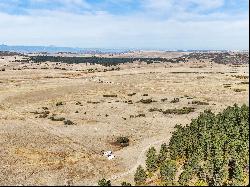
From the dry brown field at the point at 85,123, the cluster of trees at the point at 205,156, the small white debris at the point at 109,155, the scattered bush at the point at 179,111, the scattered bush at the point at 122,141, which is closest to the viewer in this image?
the cluster of trees at the point at 205,156

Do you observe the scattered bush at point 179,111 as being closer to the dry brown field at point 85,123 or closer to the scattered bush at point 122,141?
the dry brown field at point 85,123

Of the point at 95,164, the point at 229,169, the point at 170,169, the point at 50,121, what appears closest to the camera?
the point at 170,169

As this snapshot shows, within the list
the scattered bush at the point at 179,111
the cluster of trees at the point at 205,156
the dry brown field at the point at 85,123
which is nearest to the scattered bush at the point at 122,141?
the dry brown field at the point at 85,123

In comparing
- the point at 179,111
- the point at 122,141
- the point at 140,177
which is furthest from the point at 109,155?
the point at 179,111

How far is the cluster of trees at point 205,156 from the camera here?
39.1 metres

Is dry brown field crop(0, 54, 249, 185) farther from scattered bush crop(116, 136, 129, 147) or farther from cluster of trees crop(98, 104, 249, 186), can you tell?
cluster of trees crop(98, 104, 249, 186)

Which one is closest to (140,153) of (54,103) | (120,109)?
(120,109)

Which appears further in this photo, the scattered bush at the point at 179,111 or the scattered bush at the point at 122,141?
the scattered bush at the point at 179,111

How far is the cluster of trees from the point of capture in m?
39.1

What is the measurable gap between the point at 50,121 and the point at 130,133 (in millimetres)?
16055

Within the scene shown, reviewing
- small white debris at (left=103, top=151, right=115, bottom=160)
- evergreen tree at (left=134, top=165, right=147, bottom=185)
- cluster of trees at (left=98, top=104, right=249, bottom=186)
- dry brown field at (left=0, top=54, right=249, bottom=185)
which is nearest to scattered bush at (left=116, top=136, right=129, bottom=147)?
dry brown field at (left=0, top=54, right=249, bottom=185)

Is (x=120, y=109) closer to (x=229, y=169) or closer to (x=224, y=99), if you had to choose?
(x=224, y=99)

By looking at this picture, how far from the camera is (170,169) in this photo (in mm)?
39250

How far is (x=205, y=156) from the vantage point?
146 ft
